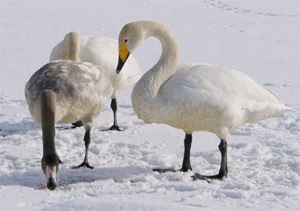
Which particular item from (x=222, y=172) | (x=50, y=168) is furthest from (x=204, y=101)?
(x=50, y=168)

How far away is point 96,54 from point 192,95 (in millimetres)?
2631

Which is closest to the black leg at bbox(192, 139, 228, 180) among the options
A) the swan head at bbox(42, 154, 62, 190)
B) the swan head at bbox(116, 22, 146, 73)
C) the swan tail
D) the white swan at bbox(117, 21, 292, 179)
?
the white swan at bbox(117, 21, 292, 179)

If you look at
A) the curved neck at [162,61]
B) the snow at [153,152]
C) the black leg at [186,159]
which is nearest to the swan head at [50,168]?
the snow at [153,152]

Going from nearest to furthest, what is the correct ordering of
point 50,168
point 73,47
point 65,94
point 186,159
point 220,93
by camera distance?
point 50,168, point 220,93, point 65,94, point 186,159, point 73,47

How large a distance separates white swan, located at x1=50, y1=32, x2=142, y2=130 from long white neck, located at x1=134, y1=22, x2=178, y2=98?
1927 millimetres

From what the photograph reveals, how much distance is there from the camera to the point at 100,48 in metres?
6.54

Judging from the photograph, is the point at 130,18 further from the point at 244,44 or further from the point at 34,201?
the point at 34,201

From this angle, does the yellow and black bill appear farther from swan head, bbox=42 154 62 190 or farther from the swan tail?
the swan tail

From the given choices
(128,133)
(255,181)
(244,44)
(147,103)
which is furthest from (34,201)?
(244,44)

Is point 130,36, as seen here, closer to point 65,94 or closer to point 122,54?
point 122,54

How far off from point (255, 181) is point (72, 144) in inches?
91.6

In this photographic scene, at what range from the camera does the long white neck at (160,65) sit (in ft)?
14.2

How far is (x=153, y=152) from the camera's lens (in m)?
5.32

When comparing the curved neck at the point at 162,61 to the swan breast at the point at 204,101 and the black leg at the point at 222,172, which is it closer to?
the swan breast at the point at 204,101
